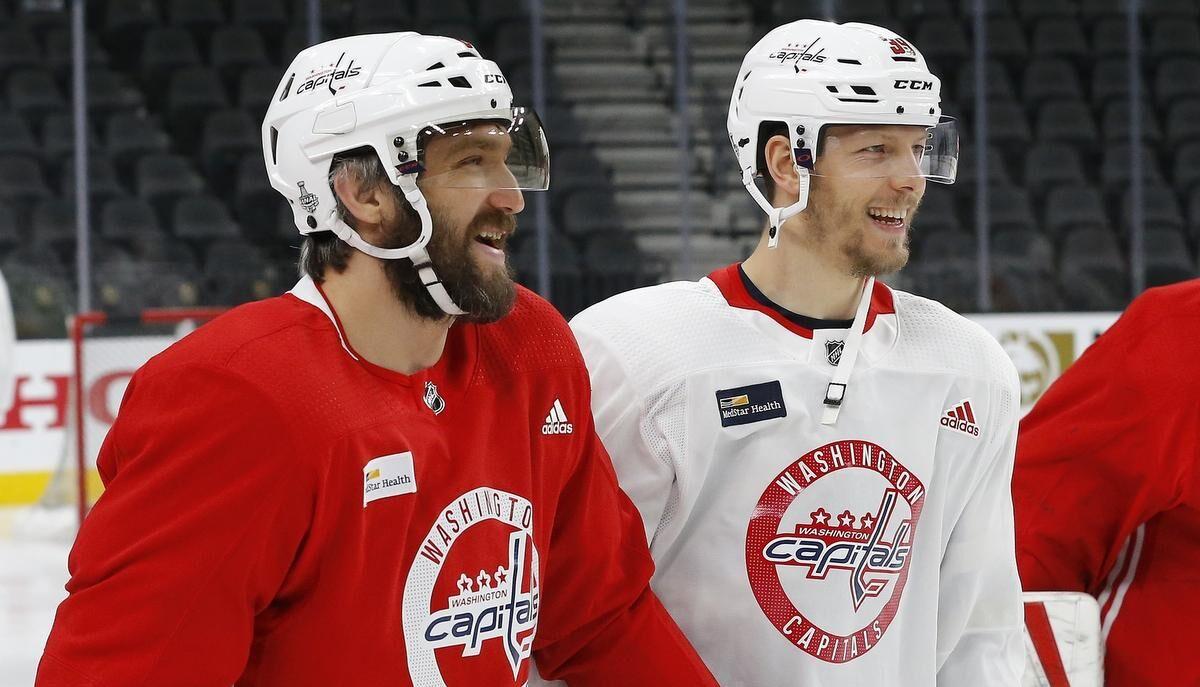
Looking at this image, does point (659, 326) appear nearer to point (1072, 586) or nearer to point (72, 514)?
point (1072, 586)

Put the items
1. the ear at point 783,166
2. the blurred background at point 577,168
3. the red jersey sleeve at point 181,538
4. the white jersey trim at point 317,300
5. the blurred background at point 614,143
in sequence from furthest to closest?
the blurred background at point 614,143
the blurred background at point 577,168
the ear at point 783,166
the white jersey trim at point 317,300
the red jersey sleeve at point 181,538

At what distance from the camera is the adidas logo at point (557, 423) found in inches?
56.2

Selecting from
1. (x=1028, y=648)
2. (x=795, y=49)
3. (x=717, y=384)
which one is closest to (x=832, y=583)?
(x=717, y=384)

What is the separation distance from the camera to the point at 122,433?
1.21 meters

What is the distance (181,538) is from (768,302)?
771 millimetres

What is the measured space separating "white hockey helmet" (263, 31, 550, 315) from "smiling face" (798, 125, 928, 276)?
1.31 feet

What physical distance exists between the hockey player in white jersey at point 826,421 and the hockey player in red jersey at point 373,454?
0.44ft

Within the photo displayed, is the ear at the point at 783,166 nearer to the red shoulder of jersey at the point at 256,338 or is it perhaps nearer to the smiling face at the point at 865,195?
the smiling face at the point at 865,195

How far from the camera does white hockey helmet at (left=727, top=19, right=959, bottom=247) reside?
5.35ft

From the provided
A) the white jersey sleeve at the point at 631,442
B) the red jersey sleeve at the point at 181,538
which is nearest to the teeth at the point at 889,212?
the white jersey sleeve at the point at 631,442

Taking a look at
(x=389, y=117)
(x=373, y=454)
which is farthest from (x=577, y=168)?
(x=373, y=454)

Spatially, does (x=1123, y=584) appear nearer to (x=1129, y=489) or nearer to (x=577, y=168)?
(x=1129, y=489)

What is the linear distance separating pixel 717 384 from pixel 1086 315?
4.36 meters

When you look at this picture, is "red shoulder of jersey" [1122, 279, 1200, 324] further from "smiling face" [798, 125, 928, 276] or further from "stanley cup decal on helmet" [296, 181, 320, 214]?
"stanley cup decal on helmet" [296, 181, 320, 214]
